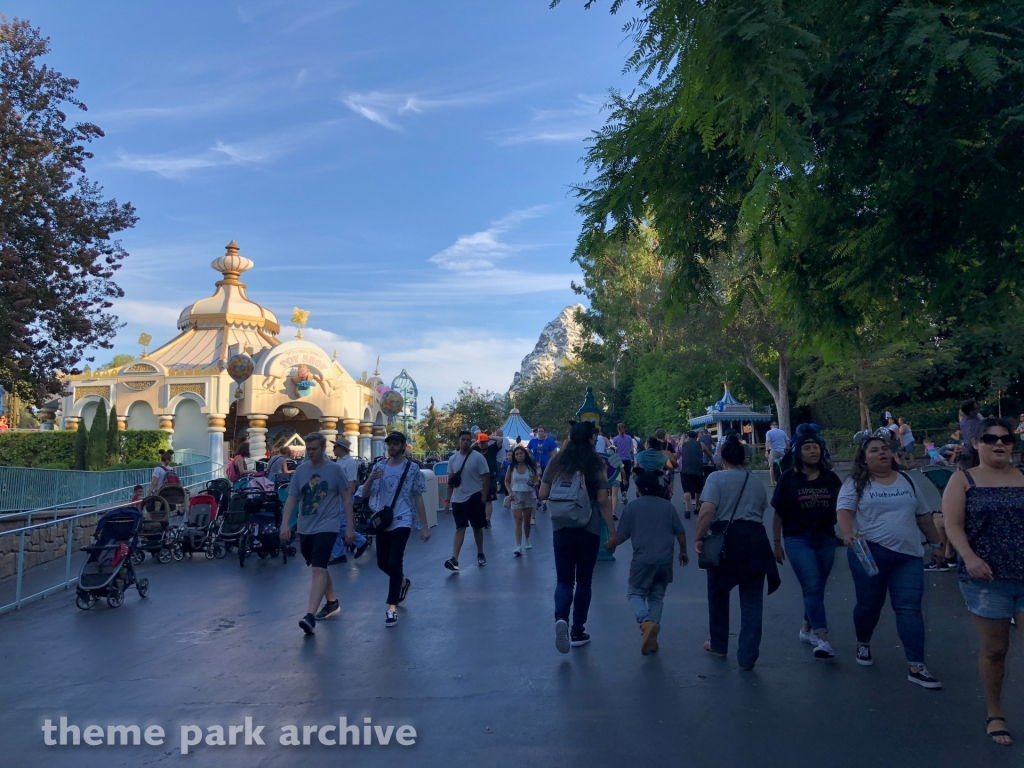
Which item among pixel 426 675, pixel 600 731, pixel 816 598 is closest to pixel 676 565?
pixel 816 598

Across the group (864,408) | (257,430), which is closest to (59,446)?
(257,430)

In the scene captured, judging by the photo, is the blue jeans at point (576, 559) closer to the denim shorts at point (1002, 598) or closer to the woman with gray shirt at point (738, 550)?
the woman with gray shirt at point (738, 550)

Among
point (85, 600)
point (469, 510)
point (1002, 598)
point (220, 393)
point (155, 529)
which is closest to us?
point (1002, 598)

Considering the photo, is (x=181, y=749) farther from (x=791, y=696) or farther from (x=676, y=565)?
(x=676, y=565)

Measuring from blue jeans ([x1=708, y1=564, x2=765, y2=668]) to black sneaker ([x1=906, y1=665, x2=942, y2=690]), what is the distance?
999 mm

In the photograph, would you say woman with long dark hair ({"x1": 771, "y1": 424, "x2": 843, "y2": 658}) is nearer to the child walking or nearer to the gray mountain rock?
the child walking

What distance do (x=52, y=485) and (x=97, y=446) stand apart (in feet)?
36.5

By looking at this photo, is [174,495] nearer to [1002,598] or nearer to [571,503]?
[571,503]

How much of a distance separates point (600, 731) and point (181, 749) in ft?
8.22

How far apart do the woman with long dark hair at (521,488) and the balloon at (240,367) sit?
23196 millimetres

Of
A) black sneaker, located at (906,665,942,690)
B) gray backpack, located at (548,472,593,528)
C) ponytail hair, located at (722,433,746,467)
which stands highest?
ponytail hair, located at (722,433,746,467)

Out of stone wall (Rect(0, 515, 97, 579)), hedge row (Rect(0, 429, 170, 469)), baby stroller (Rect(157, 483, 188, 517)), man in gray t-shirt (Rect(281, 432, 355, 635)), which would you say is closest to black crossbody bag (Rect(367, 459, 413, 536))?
man in gray t-shirt (Rect(281, 432, 355, 635))

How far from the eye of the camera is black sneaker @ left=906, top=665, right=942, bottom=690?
17.0ft

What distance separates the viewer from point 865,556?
17.9ft
